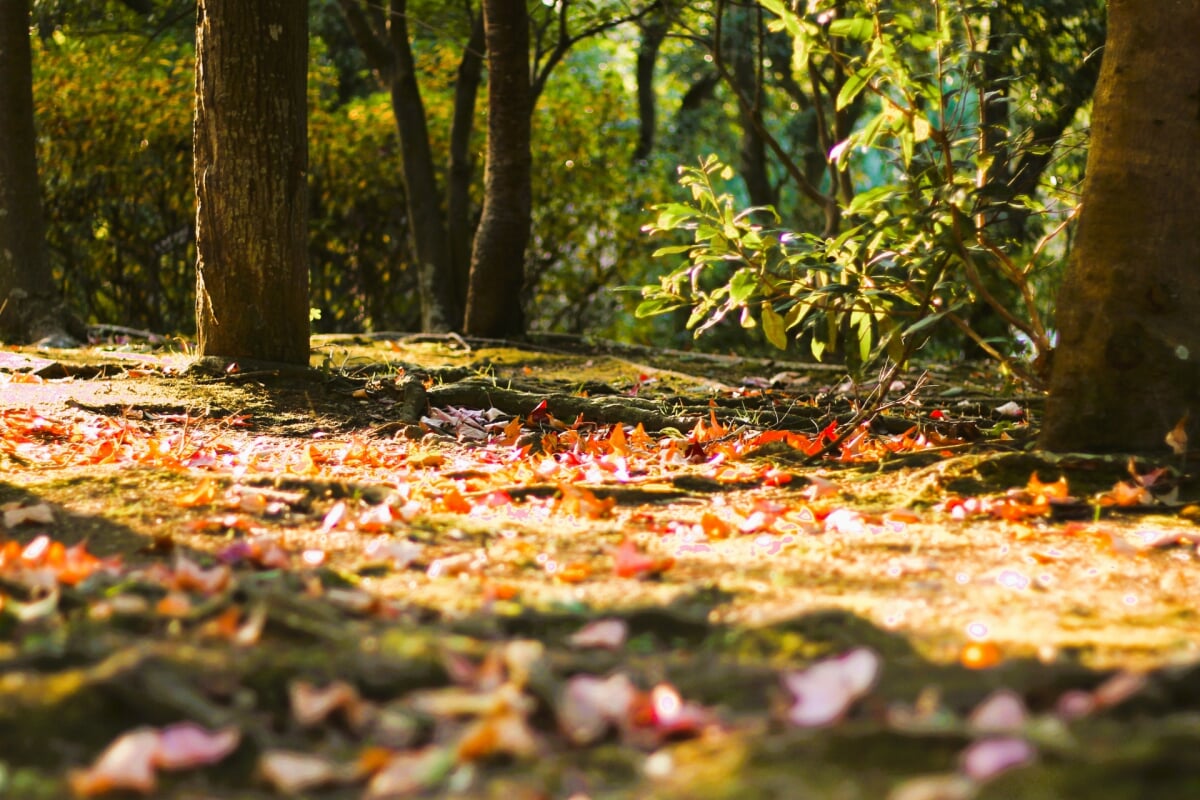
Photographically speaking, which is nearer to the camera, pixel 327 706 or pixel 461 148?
pixel 327 706

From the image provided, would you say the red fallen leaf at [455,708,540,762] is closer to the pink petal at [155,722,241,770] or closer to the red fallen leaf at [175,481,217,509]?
the pink petal at [155,722,241,770]

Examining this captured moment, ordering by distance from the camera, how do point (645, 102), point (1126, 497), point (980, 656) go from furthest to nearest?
point (645, 102)
point (1126, 497)
point (980, 656)

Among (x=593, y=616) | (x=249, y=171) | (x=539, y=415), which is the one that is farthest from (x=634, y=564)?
(x=249, y=171)

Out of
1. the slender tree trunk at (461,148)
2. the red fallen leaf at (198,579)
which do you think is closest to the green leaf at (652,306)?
the red fallen leaf at (198,579)

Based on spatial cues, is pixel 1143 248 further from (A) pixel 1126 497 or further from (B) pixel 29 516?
(B) pixel 29 516

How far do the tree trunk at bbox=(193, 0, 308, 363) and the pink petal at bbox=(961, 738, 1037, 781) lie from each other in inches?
166

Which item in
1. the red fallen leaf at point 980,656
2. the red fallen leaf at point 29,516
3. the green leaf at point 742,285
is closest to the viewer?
the red fallen leaf at point 980,656

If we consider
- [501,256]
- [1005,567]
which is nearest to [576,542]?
[1005,567]

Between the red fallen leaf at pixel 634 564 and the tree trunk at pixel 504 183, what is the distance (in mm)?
5562

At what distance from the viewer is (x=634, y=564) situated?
2.44 metres

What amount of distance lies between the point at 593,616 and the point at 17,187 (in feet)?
20.9

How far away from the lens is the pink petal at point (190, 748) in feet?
4.92

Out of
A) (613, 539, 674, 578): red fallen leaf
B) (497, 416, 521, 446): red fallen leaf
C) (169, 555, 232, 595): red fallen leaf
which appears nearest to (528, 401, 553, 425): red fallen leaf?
(497, 416, 521, 446): red fallen leaf

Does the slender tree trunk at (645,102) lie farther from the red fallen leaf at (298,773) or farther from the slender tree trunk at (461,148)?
the red fallen leaf at (298,773)
